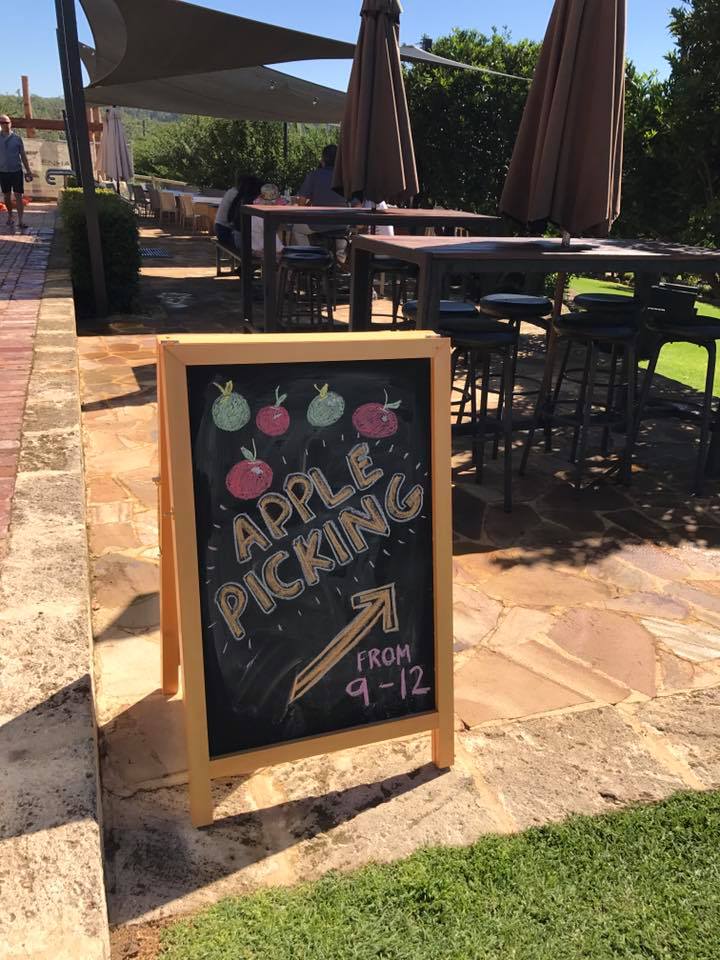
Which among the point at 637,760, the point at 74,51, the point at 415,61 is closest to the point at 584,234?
the point at 637,760

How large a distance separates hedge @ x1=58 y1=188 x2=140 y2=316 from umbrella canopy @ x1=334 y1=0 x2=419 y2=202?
3.93 metres

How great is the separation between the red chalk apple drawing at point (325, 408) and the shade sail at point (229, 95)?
503 inches

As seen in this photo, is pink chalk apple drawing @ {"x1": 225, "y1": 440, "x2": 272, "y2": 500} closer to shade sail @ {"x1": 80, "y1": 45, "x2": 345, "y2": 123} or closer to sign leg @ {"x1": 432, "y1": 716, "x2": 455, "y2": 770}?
sign leg @ {"x1": 432, "y1": 716, "x2": 455, "y2": 770}

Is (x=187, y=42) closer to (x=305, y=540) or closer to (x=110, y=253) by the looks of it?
(x=110, y=253)

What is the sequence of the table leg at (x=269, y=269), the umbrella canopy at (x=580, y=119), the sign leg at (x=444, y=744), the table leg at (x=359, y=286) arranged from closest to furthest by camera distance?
the sign leg at (x=444, y=744)
the umbrella canopy at (x=580, y=119)
the table leg at (x=359, y=286)
the table leg at (x=269, y=269)

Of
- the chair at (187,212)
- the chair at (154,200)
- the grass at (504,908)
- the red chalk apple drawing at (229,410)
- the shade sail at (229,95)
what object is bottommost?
the grass at (504,908)

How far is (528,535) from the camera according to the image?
13.1 ft

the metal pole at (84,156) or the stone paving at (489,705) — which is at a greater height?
the metal pole at (84,156)

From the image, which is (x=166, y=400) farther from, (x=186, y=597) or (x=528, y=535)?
(x=528, y=535)

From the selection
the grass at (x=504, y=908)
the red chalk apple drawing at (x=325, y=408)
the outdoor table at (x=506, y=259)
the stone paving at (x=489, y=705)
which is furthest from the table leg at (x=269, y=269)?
the grass at (x=504, y=908)

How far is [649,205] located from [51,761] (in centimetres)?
702

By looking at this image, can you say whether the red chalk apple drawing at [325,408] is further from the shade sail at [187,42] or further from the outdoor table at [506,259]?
the shade sail at [187,42]

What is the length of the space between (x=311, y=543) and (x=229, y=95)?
1450 centimetres

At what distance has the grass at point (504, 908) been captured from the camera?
5.61ft
